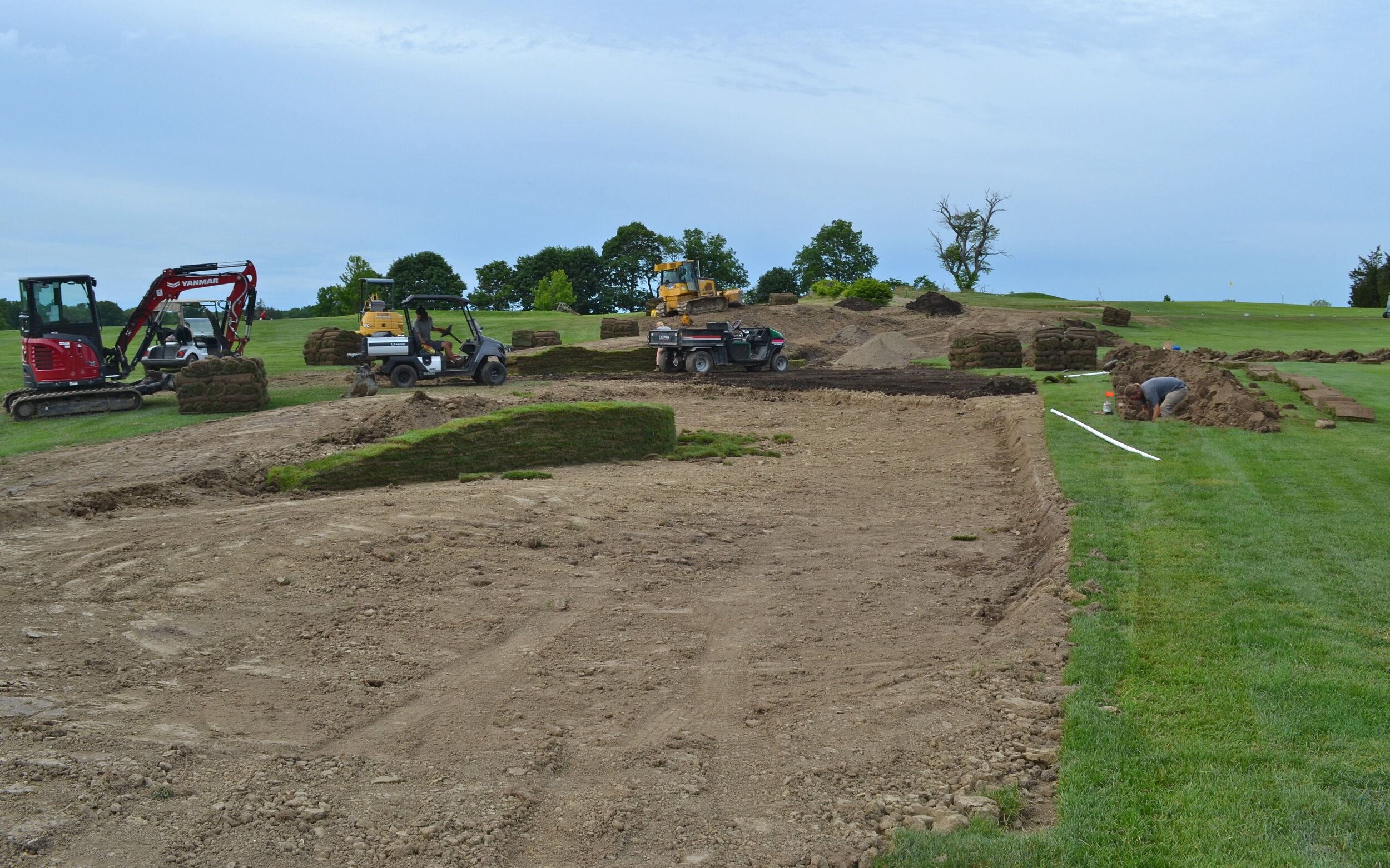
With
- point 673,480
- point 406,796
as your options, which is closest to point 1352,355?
point 673,480

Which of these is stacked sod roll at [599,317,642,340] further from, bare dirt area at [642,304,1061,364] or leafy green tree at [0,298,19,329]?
leafy green tree at [0,298,19,329]

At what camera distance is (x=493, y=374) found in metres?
27.7

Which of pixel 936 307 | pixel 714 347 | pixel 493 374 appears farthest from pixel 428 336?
pixel 936 307

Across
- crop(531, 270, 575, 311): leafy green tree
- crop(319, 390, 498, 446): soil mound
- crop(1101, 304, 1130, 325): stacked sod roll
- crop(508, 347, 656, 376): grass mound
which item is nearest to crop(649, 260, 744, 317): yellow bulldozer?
crop(508, 347, 656, 376): grass mound

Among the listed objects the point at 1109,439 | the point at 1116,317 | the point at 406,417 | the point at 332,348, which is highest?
the point at 1116,317

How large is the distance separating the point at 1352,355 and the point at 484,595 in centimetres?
2946

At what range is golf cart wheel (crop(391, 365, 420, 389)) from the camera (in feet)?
86.4

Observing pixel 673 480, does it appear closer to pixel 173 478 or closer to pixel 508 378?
pixel 173 478

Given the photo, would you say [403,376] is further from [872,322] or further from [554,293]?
[554,293]

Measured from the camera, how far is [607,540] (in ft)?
31.3

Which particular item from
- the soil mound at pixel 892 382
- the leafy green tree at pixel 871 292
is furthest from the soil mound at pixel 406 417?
the leafy green tree at pixel 871 292

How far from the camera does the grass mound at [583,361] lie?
33594 mm

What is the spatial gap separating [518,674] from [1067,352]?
2473 centimetres

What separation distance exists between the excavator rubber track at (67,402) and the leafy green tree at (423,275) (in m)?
64.3
